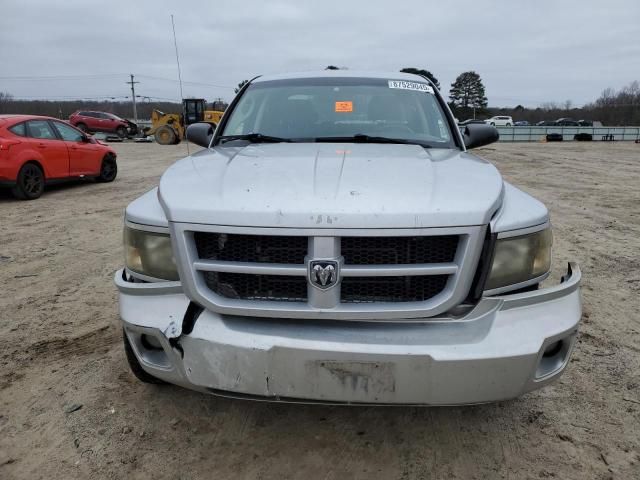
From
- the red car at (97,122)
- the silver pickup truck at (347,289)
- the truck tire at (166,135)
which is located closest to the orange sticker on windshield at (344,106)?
the silver pickup truck at (347,289)

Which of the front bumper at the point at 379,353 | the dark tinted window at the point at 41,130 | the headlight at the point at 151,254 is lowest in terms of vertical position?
the front bumper at the point at 379,353

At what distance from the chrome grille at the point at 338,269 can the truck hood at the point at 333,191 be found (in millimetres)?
43

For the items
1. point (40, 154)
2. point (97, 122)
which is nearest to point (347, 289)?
point (40, 154)

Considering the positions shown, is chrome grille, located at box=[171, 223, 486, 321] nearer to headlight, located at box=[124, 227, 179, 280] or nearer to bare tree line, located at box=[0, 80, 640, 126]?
headlight, located at box=[124, 227, 179, 280]

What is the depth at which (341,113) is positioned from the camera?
3.29 metres

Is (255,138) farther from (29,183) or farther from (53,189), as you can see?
(53,189)

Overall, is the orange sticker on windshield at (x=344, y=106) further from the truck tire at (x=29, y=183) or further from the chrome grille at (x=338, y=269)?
the truck tire at (x=29, y=183)

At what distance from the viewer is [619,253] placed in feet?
17.3

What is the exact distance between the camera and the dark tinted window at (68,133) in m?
9.92

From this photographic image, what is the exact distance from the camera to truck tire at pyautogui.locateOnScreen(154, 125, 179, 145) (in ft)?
82.8

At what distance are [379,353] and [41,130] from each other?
9.84 metres

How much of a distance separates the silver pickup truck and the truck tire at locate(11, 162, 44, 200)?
8.06 m

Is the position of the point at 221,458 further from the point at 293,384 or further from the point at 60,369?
the point at 60,369

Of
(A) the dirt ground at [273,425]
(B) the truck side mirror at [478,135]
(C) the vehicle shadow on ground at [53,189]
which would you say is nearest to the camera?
(A) the dirt ground at [273,425]
